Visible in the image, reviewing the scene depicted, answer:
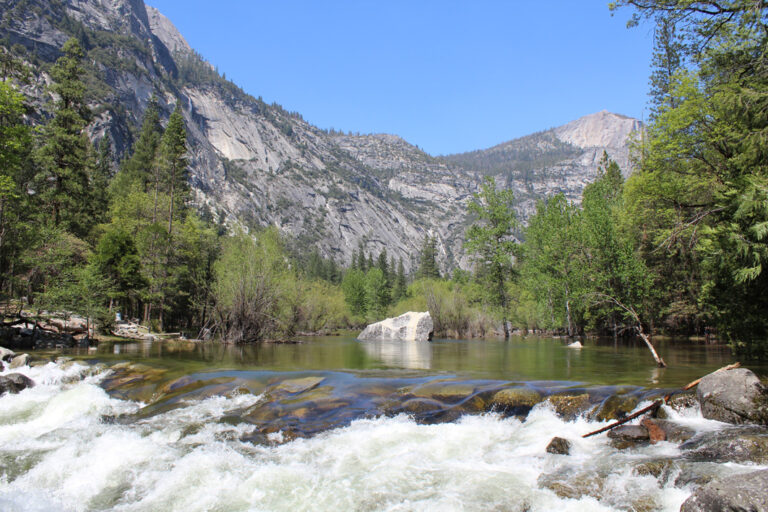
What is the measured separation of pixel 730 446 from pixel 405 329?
3417cm

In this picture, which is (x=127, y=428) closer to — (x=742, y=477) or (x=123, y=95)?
(x=742, y=477)

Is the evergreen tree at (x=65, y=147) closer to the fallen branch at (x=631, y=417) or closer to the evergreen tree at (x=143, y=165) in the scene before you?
the evergreen tree at (x=143, y=165)

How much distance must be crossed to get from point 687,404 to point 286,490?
272 inches

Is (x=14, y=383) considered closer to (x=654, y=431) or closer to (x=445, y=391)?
(x=445, y=391)

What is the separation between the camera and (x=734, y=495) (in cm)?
419

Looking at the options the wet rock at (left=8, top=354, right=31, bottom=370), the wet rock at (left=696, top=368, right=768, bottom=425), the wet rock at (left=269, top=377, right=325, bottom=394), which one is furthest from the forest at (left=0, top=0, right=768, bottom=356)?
the wet rock at (left=269, top=377, right=325, bottom=394)

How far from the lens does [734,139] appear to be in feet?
51.1

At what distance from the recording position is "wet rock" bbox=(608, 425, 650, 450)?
671 centimetres

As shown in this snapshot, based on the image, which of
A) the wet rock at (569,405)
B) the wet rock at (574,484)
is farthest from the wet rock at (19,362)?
the wet rock at (574,484)

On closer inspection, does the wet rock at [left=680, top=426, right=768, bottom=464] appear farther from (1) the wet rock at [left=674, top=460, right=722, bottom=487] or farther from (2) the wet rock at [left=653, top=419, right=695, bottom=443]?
(1) the wet rock at [left=674, top=460, right=722, bottom=487]

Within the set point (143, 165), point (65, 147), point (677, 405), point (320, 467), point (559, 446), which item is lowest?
point (320, 467)

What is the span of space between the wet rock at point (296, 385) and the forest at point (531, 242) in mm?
11602

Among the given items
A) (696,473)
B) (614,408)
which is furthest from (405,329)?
(696,473)

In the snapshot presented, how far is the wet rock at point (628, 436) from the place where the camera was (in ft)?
22.0
